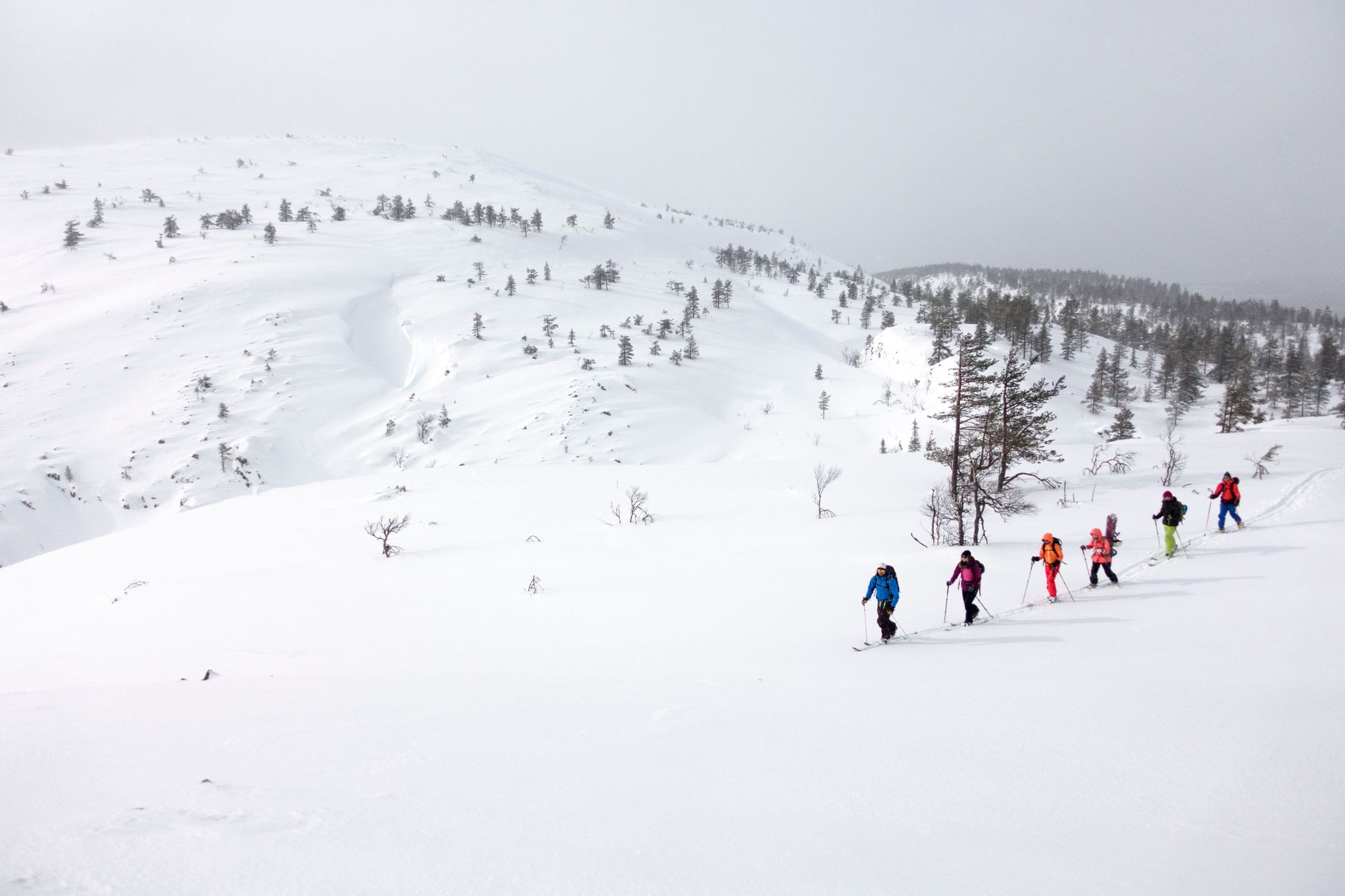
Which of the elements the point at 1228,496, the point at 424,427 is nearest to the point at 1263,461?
the point at 1228,496

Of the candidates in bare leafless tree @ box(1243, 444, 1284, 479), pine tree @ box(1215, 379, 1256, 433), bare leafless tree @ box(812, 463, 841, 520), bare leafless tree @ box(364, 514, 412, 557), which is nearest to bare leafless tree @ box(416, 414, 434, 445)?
bare leafless tree @ box(364, 514, 412, 557)

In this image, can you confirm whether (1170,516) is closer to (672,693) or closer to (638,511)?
(672,693)

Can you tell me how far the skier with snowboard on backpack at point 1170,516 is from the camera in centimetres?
1295

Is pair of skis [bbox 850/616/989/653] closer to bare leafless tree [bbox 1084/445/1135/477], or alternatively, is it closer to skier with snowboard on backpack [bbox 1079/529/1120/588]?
skier with snowboard on backpack [bbox 1079/529/1120/588]

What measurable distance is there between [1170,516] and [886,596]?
8.52 m

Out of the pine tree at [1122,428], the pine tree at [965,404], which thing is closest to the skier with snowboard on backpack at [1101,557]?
the pine tree at [965,404]

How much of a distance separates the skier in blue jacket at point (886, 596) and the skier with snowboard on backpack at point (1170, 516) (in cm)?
797

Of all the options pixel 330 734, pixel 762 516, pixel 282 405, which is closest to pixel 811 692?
pixel 330 734

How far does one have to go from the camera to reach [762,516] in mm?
21703

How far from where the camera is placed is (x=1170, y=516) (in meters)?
13.0

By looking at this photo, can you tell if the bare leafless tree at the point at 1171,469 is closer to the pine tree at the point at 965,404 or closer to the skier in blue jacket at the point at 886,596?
the pine tree at the point at 965,404

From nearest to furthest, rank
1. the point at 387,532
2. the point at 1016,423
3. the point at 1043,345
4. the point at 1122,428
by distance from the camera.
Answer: the point at 387,532, the point at 1016,423, the point at 1122,428, the point at 1043,345

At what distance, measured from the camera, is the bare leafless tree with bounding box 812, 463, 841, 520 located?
21.6 meters

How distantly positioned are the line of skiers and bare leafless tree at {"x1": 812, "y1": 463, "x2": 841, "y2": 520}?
846 centimetres
